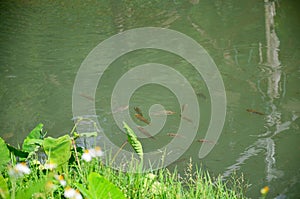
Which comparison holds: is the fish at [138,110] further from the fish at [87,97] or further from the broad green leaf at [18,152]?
the broad green leaf at [18,152]

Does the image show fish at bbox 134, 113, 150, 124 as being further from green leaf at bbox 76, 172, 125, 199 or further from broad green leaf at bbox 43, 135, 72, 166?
green leaf at bbox 76, 172, 125, 199

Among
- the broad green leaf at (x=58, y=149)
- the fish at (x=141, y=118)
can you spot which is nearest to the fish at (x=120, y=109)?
the fish at (x=141, y=118)

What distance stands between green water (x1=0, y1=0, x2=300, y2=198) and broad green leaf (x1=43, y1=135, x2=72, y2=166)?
136 cm

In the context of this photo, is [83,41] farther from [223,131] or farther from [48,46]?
[223,131]

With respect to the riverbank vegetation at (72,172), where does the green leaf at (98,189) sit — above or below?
below

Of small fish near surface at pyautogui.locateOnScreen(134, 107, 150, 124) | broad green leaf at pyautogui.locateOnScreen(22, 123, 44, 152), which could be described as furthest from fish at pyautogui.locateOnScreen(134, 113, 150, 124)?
broad green leaf at pyautogui.locateOnScreen(22, 123, 44, 152)

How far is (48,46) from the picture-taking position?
620cm

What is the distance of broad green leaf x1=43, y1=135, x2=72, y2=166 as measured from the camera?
212 centimetres

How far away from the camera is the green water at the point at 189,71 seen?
3.62 metres

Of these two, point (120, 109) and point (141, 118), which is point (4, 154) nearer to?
point (141, 118)

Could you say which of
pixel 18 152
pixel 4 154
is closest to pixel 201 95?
pixel 18 152

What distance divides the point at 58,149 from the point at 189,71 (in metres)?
3.15

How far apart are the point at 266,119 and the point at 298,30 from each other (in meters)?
2.66

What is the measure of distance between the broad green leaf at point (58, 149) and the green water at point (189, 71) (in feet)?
4.45
